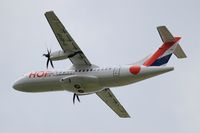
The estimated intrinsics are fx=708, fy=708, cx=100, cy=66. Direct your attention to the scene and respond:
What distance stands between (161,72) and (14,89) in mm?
14746

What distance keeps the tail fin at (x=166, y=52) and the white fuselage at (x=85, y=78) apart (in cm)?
122

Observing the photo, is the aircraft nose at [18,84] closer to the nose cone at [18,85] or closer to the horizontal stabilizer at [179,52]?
the nose cone at [18,85]

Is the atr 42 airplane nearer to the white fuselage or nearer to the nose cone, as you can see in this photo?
the white fuselage

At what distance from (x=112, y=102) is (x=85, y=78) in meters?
6.55

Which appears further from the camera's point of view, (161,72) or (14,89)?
(14,89)

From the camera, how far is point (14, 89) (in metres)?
63.8

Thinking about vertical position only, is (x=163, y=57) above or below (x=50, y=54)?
below

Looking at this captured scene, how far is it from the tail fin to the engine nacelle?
6798 mm

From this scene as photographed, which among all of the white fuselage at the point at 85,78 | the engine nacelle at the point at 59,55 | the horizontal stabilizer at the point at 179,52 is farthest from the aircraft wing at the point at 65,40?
the horizontal stabilizer at the point at 179,52

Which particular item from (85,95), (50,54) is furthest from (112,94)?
(50,54)

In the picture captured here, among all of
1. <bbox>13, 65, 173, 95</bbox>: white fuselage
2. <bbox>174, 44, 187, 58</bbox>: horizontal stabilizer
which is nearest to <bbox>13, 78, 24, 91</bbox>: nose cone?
<bbox>13, 65, 173, 95</bbox>: white fuselage

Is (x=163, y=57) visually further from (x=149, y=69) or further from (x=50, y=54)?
(x=50, y=54)

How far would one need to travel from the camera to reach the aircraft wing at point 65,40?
5769 cm

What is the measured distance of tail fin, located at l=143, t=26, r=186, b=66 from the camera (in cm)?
5762
